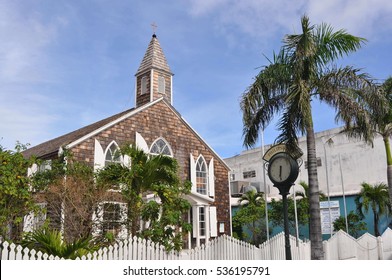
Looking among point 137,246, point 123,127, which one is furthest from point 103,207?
point 123,127

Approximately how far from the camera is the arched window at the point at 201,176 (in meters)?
21.8

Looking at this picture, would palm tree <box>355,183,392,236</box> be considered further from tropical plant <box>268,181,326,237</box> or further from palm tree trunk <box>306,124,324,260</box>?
palm tree trunk <box>306,124,324,260</box>

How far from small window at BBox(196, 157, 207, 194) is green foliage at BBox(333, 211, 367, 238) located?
9.84 meters

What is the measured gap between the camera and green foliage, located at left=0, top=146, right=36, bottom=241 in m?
11.9

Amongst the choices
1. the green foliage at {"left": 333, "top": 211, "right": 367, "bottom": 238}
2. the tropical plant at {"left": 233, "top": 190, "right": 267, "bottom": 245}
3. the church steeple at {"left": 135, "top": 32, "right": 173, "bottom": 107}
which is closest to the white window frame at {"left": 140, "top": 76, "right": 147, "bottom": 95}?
the church steeple at {"left": 135, "top": 32, "right": 173, "bottom": 107}

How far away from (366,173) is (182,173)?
15.5 meters

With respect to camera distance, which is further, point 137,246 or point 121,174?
point 121,174

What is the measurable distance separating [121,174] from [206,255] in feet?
11.6

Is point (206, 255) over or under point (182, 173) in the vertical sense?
under

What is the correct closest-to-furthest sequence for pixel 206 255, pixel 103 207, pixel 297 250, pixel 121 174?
pixel 206 255
pixel 121 174
pixel 103 207
pixel 297 250

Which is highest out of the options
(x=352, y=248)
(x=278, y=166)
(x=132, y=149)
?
(x=132, y=149)

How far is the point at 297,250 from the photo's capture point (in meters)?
16.2

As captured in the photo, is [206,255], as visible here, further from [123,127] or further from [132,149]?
[123,127]

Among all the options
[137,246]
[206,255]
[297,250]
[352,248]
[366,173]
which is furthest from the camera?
[366,173]
